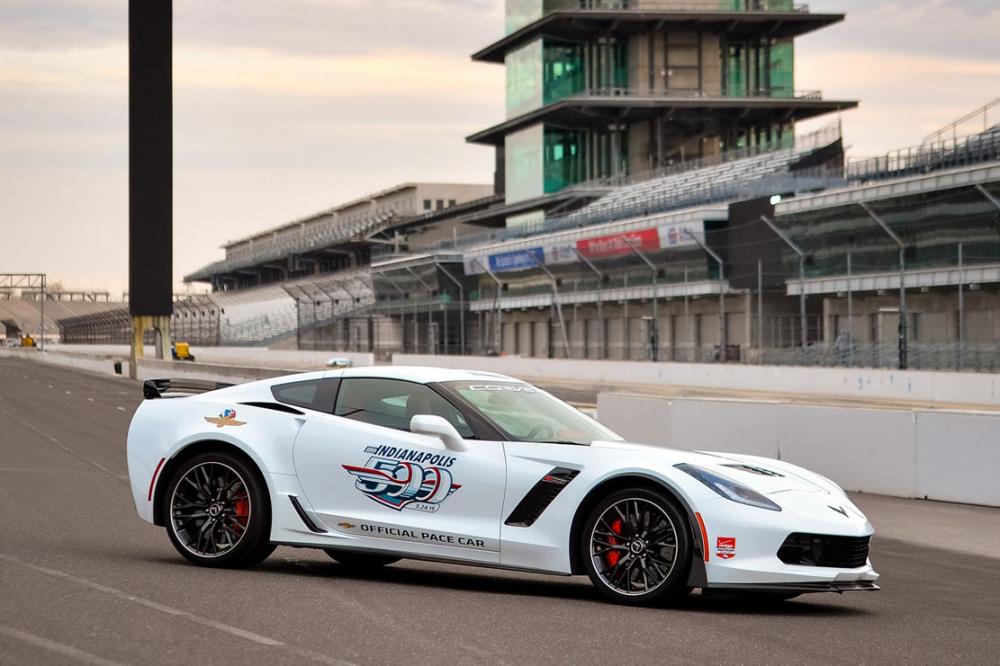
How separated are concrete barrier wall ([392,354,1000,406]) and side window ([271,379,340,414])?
22385mm

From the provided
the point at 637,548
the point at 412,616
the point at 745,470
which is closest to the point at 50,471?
the point at 412,616

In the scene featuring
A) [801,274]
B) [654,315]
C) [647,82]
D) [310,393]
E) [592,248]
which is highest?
[647,82]

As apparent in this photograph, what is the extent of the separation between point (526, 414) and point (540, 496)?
1.78 ft

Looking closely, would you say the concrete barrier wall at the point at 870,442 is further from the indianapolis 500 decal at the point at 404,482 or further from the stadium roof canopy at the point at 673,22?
the stadium roof canopy at the point at 673,22

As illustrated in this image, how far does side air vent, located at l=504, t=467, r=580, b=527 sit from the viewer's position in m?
7.75

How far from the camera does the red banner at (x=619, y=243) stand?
161 feet

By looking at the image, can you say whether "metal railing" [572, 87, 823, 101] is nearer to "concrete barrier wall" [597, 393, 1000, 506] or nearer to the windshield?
"concrete barrier wall" [597, 393, 1000, 506]

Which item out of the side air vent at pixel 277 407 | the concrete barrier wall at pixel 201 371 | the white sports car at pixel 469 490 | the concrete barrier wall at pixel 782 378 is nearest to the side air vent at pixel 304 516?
the white sports car at pixel 469 490

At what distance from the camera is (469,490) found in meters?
7.95

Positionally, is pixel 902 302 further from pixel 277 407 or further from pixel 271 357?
pixel 271 357

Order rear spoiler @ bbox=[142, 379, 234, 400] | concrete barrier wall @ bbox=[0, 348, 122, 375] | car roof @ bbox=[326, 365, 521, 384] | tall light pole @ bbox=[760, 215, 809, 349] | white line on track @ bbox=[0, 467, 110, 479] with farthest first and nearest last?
concrete barrier wall @ bbox=[0, 348, 122, 375] → tall light pole @ bbox=[760, 215, 809, 349] → white line on track @ bbox=[0, 467, 110, 479] → rear spoiler @ bbox=[142, 379, 234, 400] → car roof @ bbox=[326, 365, 521, 384]

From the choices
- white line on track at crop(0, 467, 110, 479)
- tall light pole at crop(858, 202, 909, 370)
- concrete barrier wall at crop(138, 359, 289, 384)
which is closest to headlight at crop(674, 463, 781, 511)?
white line on track at crop(0, 467, 110, 479)

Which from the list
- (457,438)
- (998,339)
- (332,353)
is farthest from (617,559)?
(332,353)

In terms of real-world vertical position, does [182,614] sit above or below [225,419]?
below
